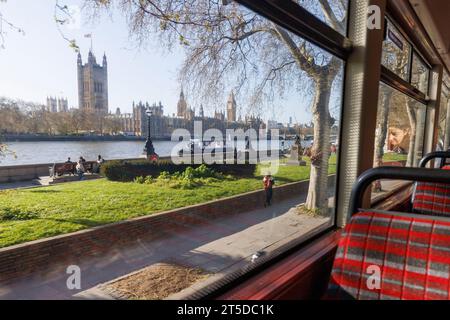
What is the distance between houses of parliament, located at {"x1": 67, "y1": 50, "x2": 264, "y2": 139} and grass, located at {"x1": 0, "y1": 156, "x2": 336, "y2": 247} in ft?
1.56

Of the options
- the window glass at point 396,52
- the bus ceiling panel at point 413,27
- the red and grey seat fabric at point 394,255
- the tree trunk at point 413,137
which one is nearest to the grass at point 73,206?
the red and grey seat fabric at point 394,255

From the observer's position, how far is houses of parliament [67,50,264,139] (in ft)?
4.54

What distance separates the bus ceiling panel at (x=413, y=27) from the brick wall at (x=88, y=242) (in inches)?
111

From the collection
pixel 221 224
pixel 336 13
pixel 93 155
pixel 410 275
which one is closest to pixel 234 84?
pixel 336 13

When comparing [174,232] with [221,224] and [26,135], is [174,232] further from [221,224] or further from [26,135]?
[26,135]

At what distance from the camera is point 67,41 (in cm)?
129

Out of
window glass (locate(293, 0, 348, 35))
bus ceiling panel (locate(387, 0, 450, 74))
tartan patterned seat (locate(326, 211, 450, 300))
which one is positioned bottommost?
tartan patterned seat (locate(326, 211, 450, 300))

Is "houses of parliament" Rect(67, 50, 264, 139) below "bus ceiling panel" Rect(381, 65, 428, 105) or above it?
below

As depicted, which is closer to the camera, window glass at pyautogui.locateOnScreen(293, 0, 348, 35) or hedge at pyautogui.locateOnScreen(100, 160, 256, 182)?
window glass at pyautogui.locateOnScreen(293, 0, 348, 35)

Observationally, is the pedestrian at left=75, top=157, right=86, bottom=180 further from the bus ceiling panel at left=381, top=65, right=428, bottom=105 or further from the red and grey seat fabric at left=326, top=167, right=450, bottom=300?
the bus ceiling panel at left=381, top=65, right=428, bottom=105

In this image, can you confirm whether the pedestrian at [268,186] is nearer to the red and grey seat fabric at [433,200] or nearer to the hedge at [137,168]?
the hedge at [137,168]

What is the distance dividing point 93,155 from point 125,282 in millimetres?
788

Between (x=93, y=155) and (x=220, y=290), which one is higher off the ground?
(x=93, y=155)

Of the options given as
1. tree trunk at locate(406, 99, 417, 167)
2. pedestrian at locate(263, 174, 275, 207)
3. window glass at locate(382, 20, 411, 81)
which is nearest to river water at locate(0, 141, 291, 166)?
window glass at locate(382, 20, 411, 81)
